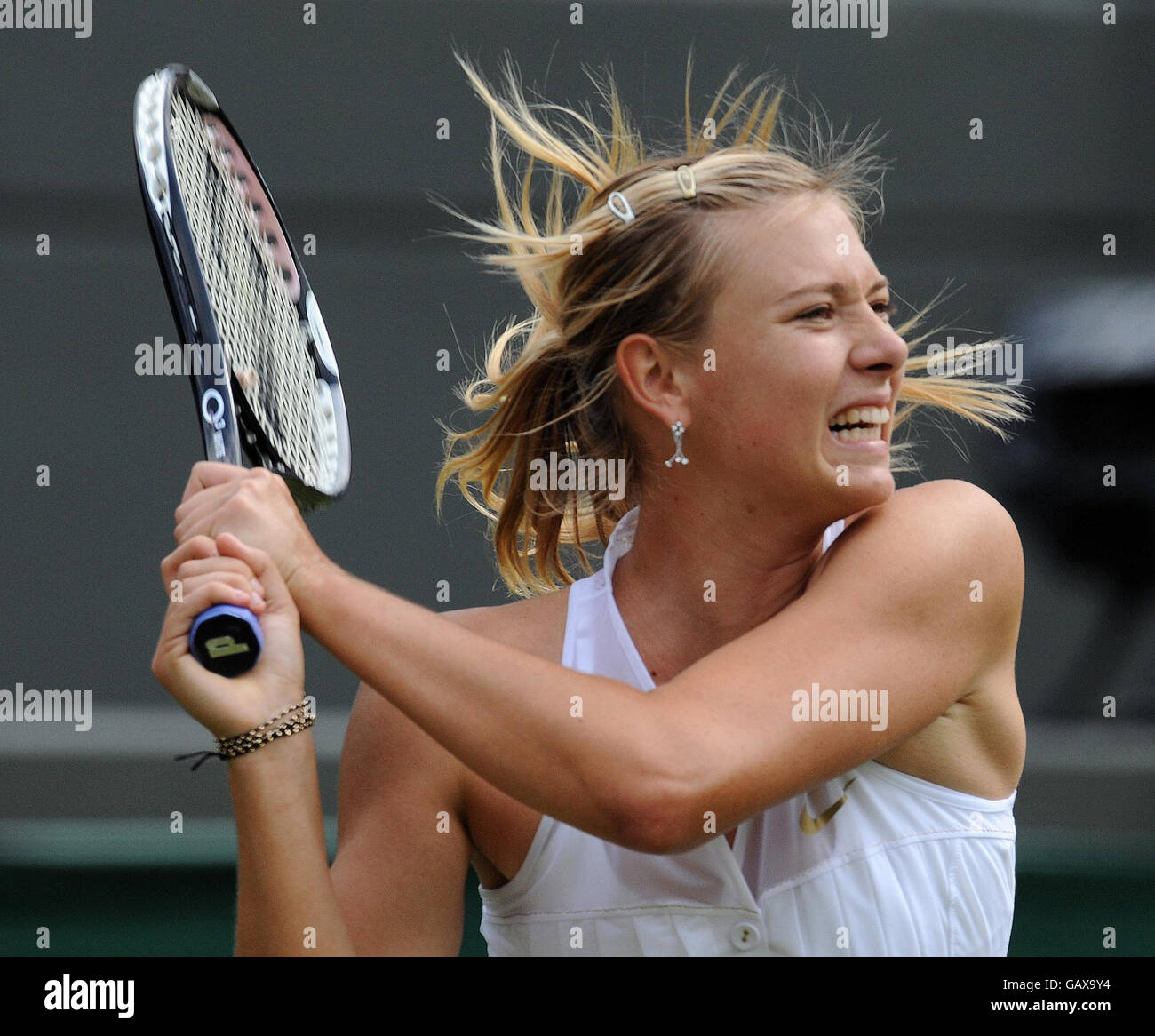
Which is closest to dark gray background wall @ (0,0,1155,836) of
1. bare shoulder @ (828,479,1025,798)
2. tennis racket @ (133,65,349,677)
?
tennis racket @ (133,65,349,677)

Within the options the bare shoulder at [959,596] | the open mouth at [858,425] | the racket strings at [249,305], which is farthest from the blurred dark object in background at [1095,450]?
the racket strings at [249,305]

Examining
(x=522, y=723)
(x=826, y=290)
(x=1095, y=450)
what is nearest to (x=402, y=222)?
(x=1095, y=450)

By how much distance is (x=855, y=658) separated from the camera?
5.60ft

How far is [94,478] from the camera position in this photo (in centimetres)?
589

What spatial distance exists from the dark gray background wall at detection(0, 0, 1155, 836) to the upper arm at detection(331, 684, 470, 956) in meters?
3.89

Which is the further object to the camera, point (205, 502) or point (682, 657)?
point (682, 657)

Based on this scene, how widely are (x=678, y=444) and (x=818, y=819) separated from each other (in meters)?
0.51

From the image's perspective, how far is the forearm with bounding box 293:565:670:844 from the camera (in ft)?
5.06

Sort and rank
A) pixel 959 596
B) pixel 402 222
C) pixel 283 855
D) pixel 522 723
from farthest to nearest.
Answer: pixel 402 222, pixel 959 596, pixel 283 855, pixel 522 723

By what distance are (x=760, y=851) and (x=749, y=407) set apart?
54cm

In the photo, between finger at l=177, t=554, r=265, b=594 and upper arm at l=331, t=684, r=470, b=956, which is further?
upper arm at l=331, t=684, r=470, b=956

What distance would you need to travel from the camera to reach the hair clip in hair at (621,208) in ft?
6.61

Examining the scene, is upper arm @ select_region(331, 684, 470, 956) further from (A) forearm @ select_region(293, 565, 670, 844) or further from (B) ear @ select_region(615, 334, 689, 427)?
(B) ear @ select_region(615, 334, 689, 427)

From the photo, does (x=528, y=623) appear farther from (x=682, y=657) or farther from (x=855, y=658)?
(x=855, y=658)
